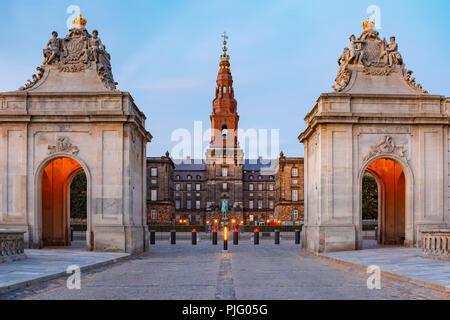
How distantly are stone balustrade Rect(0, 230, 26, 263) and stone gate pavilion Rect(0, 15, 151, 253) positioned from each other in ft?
22.2

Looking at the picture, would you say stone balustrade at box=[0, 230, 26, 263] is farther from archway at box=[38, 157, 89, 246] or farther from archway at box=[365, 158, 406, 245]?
archway at box=[365, 158, 406, 245]

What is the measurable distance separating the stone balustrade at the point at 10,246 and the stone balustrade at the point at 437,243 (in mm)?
15441

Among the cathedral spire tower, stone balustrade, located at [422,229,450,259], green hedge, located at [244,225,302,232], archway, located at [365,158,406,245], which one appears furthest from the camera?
the cathedral spire tower

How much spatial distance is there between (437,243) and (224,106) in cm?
11463

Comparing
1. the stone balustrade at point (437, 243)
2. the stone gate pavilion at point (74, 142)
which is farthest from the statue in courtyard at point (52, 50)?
the stone balustrade at point (437, 243)

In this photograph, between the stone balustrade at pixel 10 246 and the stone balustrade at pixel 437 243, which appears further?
the stone balustrade at pixel 437 243

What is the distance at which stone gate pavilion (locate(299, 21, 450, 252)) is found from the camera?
2816cm

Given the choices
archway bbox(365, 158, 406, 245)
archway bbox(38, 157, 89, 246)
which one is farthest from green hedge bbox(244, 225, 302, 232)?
archway bbox(38, 157, 89, 246)

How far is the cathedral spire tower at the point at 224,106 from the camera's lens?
133125 mm

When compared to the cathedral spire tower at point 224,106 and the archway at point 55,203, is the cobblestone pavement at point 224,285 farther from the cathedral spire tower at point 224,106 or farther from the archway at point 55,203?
the cathedral spire tower at point 224,106

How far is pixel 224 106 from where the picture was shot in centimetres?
13388

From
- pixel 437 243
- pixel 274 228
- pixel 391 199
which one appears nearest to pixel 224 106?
pixel 274 228
